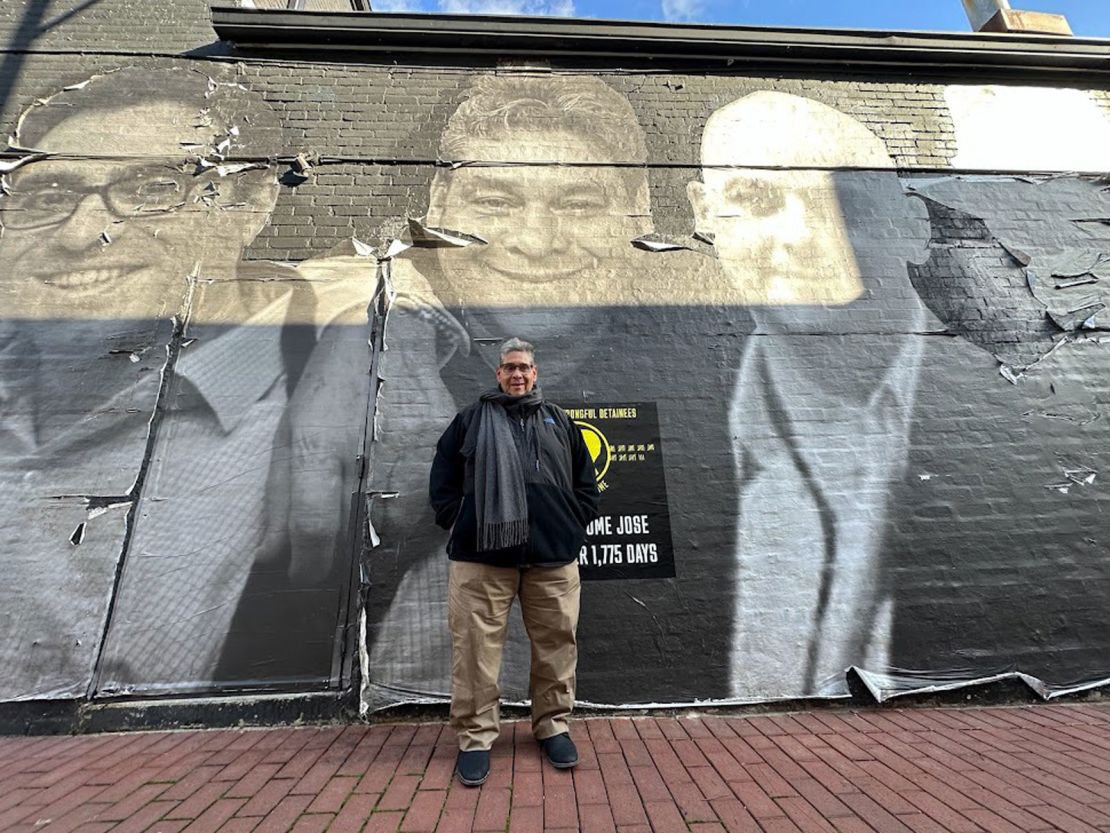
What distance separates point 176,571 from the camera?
10.6ft

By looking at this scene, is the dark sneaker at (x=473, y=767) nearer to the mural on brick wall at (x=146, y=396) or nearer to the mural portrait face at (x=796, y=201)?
the mural on brick wall at (x=146, y=396)

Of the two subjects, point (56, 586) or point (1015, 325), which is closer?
point (56, 586)

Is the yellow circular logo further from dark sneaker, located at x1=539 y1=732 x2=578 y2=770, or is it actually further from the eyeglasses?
the eyeglasses

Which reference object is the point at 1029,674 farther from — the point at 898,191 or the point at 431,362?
the point at 431,362

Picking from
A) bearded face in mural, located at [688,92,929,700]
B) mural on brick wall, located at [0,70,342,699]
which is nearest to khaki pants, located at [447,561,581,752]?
Answer: mural on brick wall, located at [0,70,342,699]

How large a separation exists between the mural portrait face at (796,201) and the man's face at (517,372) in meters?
2.17

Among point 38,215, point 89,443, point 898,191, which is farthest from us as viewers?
point 898,191

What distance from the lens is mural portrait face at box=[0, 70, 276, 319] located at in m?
3.80

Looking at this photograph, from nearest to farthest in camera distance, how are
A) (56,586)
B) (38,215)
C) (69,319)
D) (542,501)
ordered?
(542,501) < (56,586) < (69,319) < (38,215)

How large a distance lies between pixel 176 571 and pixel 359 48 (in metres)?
4.29

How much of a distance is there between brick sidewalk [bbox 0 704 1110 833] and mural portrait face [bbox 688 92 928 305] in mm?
2844

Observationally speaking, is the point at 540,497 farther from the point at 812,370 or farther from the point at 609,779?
the point at 812,370

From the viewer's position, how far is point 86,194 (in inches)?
159

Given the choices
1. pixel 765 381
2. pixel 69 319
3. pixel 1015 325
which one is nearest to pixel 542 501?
pixel 765 381
